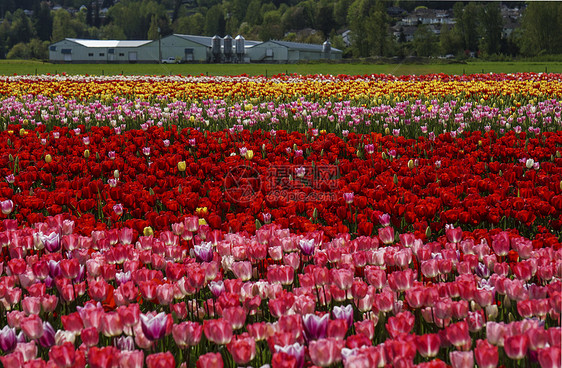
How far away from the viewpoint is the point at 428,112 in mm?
10742

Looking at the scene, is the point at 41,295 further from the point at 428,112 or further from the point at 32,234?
the point at 428,112

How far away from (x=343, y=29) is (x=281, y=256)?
17654 centimetres

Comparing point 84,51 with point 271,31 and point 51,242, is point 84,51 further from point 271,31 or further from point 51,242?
point 51,242

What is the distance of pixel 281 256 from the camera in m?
3.69

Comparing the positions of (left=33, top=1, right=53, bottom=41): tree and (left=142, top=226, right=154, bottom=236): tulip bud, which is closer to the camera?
(left=142, top=226, right=154, bottom=236): tulip bud

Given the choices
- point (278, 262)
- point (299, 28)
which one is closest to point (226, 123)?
point (278, 262)

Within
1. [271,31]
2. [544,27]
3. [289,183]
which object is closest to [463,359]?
[289,183]

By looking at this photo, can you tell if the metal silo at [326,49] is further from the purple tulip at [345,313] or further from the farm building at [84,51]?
the purple tulip at [345,313]

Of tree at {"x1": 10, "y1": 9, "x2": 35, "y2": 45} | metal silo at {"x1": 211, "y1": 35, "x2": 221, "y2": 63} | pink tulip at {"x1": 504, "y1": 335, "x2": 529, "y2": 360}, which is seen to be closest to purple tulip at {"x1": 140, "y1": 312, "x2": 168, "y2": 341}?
pink tulip at {"x1": 504, "y1": 335, "x2": 529, "y2": 360}

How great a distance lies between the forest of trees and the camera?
84.9 m

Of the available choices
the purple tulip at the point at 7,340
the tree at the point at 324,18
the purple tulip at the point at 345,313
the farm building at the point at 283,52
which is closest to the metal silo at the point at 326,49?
the farm building at the point at 283,52

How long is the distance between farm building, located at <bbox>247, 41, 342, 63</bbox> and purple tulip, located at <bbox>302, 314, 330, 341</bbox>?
8916 cm

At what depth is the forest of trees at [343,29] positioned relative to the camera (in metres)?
84.9

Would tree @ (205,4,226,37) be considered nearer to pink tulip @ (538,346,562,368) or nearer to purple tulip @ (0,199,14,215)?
purple tulip @ (0,199,14,215)
